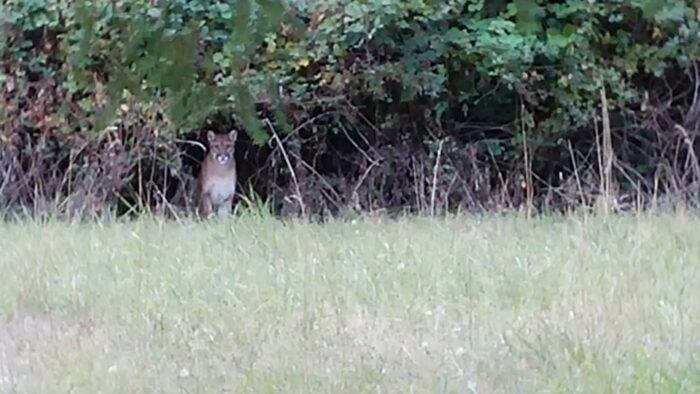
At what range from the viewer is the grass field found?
4.21 meters

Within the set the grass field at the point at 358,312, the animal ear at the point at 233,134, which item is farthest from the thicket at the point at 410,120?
the grass field at the point at 358,312

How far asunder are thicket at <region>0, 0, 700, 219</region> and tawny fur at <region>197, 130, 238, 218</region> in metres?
0.16

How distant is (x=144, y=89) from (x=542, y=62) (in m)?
7.10

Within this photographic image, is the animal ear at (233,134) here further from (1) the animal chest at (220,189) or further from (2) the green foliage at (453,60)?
(2) the green foliage at (453,60)

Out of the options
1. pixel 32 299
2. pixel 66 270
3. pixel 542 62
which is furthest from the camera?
pixel 542 62

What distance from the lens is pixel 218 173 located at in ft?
35.1

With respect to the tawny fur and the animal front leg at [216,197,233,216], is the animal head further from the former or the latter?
the animal front leg at [216,197,233,216]

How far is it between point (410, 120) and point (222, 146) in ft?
5.71

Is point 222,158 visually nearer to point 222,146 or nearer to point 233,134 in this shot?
point 222,146

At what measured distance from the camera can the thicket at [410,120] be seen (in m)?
9.98

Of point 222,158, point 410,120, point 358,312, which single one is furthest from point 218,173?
point 358,312

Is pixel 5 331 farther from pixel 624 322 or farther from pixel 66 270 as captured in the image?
pixel 624 322

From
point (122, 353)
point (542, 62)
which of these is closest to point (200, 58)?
point (122, 353)

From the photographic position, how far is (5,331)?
501cm
